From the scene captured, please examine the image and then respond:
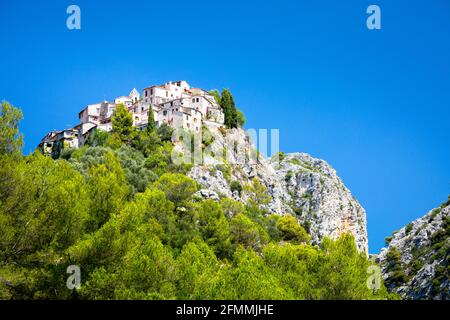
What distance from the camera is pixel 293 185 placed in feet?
371

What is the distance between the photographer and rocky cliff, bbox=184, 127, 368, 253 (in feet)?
278

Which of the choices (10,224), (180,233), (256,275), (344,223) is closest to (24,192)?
(10,224)

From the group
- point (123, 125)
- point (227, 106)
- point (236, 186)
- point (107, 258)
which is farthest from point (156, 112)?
point (107, 258)

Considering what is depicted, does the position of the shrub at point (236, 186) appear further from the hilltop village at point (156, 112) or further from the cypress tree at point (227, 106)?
the cypress tree at point (227, 106)

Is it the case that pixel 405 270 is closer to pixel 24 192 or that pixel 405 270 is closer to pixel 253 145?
pixel 253 145

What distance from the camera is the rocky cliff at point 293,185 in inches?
3337

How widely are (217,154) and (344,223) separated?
33.8 metres

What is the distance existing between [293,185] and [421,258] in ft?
154

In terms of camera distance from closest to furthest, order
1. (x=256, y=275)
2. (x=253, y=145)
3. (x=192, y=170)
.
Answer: (x=256, y=275)
(x=192, y=170)
(x=253, y=145)

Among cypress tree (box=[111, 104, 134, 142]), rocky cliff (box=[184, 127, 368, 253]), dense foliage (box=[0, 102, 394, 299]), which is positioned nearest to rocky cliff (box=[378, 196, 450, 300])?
rocky cliff (box=[184, 127, 368, 253])

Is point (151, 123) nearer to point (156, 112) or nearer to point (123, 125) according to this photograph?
point (123, 125)

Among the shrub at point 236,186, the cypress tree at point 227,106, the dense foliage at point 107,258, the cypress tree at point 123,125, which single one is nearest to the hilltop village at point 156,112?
the cypress tree at point 227,106
